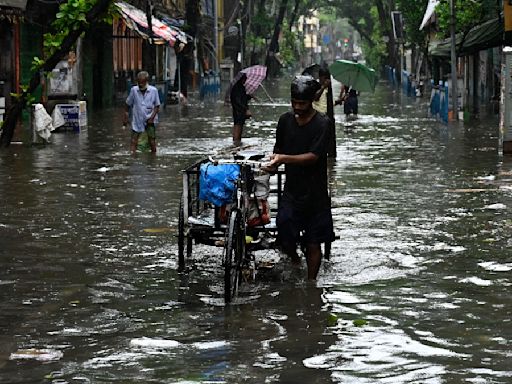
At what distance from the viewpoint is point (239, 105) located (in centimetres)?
2478

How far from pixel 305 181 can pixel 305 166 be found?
0.40 ft

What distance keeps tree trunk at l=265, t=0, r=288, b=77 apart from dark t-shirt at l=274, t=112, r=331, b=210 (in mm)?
68314

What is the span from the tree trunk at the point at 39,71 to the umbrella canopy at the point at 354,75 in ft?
20.4

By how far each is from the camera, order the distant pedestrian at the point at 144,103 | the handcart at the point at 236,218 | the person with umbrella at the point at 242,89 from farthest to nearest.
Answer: the person with umbrella at the point at 242,89
the distant pedestrian at the point at 144,103
the handcart at the point at 236,218

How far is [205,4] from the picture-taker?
79.5m

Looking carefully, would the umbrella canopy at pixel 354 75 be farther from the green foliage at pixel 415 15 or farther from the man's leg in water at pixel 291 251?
the green foliage at pixel 415 15

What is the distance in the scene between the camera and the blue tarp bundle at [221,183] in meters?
9.78

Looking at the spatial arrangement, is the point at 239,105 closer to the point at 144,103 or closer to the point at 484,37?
the point at 144,103

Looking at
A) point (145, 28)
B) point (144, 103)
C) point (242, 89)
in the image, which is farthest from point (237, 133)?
point (145, 28)

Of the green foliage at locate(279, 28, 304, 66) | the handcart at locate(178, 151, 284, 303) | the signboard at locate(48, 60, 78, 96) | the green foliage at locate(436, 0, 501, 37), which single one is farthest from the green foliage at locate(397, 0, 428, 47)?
the green foliage at locate(279, 28, 304, 66)

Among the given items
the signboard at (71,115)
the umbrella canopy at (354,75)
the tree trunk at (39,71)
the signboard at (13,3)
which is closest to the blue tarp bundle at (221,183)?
the tree trunk at (39,71)

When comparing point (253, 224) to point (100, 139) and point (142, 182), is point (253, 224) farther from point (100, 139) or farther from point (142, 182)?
point (100, 139)

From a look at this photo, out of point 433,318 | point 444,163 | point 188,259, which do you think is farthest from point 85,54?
point 433,318

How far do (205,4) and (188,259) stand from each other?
228 feet
